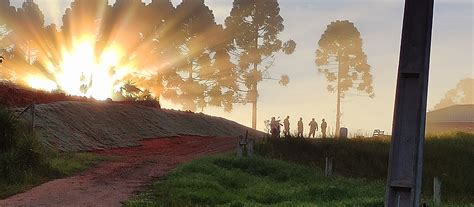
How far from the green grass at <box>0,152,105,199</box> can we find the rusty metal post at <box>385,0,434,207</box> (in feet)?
33.3

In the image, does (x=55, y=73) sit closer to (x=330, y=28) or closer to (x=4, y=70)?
(x=4, y=70)

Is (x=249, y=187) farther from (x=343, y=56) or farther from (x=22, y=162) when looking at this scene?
(x=343, y=56)

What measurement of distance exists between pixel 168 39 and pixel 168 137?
22.0 metres

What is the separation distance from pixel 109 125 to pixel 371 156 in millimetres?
14772

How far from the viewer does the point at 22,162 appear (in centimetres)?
1598

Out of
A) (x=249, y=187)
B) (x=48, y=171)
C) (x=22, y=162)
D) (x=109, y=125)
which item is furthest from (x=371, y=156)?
(x=22, y=162)

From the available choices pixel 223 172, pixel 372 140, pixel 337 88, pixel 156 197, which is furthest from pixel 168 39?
pixel 156 197

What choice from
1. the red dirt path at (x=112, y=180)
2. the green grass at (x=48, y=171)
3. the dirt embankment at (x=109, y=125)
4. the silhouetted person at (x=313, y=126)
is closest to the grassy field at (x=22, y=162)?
the green grass at (x=48, y=171)

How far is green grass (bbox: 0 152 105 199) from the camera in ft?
46.2

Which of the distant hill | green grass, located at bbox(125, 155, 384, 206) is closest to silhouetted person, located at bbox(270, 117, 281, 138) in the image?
green grass, located at bbox(125, 155, 384, 206)

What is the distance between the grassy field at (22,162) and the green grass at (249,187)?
3.44 meters

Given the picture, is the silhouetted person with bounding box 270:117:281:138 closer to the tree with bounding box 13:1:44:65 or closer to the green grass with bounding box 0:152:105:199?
the green grass with bounding box 0:152:105:199

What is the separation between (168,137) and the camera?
32.7m

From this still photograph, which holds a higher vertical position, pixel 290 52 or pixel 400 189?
pixel 290 52
